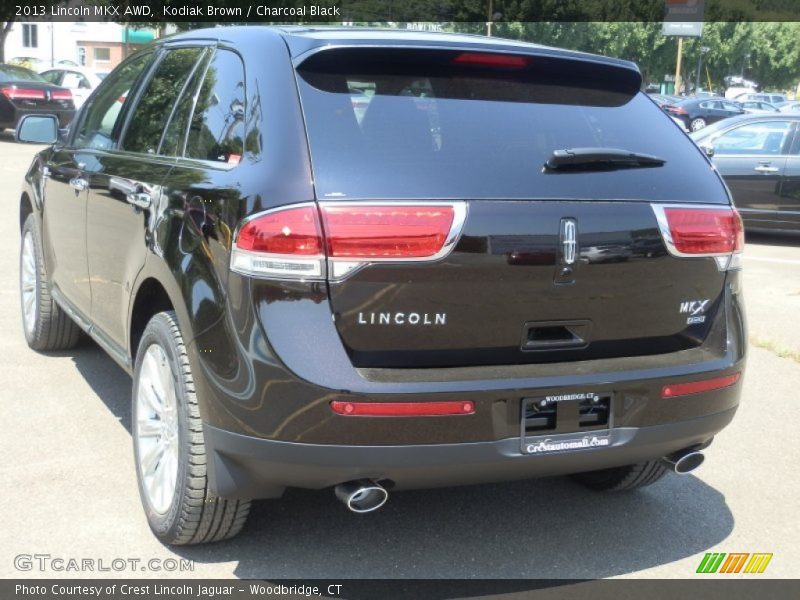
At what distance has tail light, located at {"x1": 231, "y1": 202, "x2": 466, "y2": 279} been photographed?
9.43ft

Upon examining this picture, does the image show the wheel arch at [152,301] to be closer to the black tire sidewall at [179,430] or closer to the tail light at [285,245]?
the black tire sidewall at [179,430]

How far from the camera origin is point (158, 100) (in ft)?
13.9

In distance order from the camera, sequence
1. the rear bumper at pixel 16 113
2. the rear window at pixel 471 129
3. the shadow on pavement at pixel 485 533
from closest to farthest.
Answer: the rear window at pixel 471 129
the shadow on pavement at pixel 485 533
the rear bumper at pixel 16 113

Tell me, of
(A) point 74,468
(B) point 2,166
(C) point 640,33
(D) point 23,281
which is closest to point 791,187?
(D) point 23,281

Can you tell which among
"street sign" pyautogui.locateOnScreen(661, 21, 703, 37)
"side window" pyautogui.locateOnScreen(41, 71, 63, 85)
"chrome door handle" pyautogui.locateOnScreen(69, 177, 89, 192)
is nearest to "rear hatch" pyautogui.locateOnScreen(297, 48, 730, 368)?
"chrome door handle" pyautogui.locateOnScreen(69, 177, 89, 192)

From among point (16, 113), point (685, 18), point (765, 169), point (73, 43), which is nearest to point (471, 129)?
point (765, 169)

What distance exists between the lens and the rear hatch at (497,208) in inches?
115

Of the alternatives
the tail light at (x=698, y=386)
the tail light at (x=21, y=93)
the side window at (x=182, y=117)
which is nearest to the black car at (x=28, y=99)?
the tail light at (x=21, y=93)

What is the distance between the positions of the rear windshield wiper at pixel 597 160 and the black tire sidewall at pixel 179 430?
4.39 feet

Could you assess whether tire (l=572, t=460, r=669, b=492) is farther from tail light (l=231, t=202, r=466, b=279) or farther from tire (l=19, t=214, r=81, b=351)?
tire (l=19, t=214, r=81, b=351)

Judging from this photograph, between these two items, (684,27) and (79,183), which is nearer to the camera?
(79,183)

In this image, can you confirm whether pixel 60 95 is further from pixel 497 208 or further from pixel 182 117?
pixel 497 208

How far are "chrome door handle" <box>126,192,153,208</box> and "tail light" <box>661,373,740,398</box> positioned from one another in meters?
1.90

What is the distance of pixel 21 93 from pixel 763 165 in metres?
16.1
